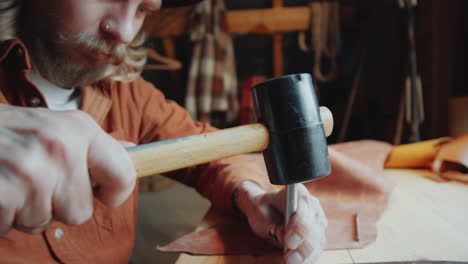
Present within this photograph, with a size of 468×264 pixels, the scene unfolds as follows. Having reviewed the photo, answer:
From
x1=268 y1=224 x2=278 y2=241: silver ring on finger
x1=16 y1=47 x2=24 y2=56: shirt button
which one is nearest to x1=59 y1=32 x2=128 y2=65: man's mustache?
x1=16 y1=47 x2=24 y2=56: shirt button

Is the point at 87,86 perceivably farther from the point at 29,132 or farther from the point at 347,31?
the point at 347,31

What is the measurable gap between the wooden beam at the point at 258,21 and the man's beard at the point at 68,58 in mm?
1952

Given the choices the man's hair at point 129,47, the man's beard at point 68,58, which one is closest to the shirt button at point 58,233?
the man's beard at point 68,58

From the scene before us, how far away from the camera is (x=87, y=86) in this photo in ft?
3.14

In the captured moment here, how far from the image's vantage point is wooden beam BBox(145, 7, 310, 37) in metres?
2.72

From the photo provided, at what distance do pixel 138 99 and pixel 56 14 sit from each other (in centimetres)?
41

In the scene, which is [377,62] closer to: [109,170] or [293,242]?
[293,242]

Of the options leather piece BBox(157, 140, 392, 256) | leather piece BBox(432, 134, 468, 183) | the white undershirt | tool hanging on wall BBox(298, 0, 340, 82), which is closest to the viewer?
leather piece BBox(157, 140, 392, 256)

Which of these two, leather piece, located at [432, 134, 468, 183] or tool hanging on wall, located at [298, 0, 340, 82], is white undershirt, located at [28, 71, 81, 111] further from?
tool hanging on wall, located at [298, 0, 340, 82]

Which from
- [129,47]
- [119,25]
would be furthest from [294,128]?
[129,47]

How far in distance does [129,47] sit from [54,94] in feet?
1.89

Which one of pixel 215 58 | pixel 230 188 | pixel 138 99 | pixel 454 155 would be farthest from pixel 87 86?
pixel 215 58

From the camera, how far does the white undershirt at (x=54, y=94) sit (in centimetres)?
88

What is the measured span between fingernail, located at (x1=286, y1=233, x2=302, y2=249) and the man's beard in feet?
2.38
